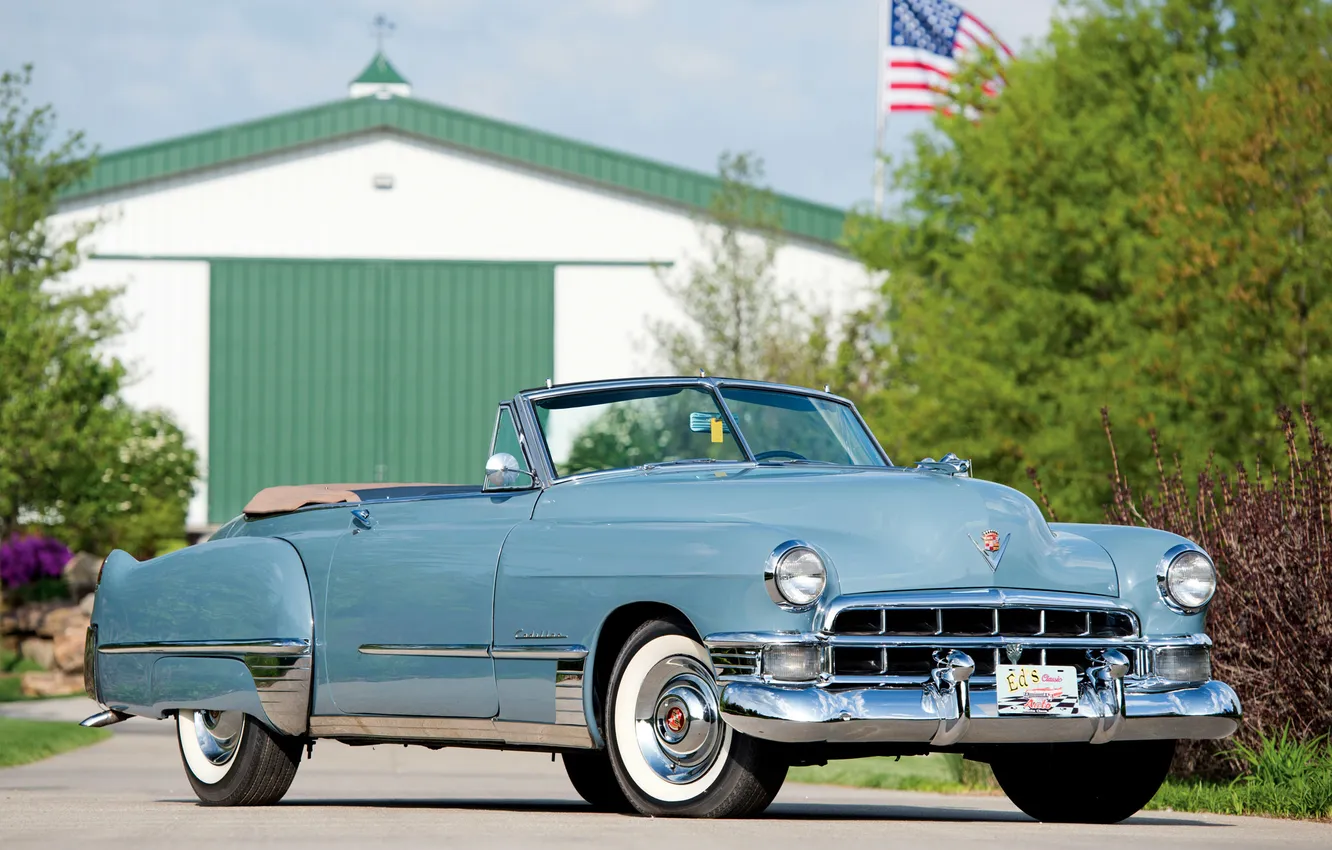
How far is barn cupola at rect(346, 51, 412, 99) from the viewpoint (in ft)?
134

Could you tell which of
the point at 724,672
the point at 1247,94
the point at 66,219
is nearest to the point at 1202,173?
the point at 1247,94

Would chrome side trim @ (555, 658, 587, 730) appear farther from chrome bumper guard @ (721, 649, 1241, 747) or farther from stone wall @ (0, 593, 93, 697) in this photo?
stone wall @ (0, 593, 93, 697)

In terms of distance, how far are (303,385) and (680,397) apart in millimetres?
27097

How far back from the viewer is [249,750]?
860 cm

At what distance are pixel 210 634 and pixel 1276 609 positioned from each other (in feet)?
16.7

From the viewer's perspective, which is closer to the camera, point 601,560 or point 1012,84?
point 601,560

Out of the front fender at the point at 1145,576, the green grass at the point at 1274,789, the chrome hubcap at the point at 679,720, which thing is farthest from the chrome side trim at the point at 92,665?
the green grass at the point at 1274,789

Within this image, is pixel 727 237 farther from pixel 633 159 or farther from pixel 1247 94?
pixel 1247 94

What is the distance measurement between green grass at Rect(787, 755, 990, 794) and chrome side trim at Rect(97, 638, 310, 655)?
4815 mm

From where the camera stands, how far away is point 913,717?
22.1 feet

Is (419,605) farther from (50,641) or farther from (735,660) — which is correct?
(50,641)

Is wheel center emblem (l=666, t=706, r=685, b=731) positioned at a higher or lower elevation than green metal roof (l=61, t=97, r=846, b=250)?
lower

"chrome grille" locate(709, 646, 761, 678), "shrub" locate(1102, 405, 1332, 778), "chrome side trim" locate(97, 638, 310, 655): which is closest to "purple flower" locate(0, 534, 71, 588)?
"chrome side trim" locate(97, 638, 310, 655)

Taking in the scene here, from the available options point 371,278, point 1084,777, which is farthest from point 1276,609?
point 371,278
